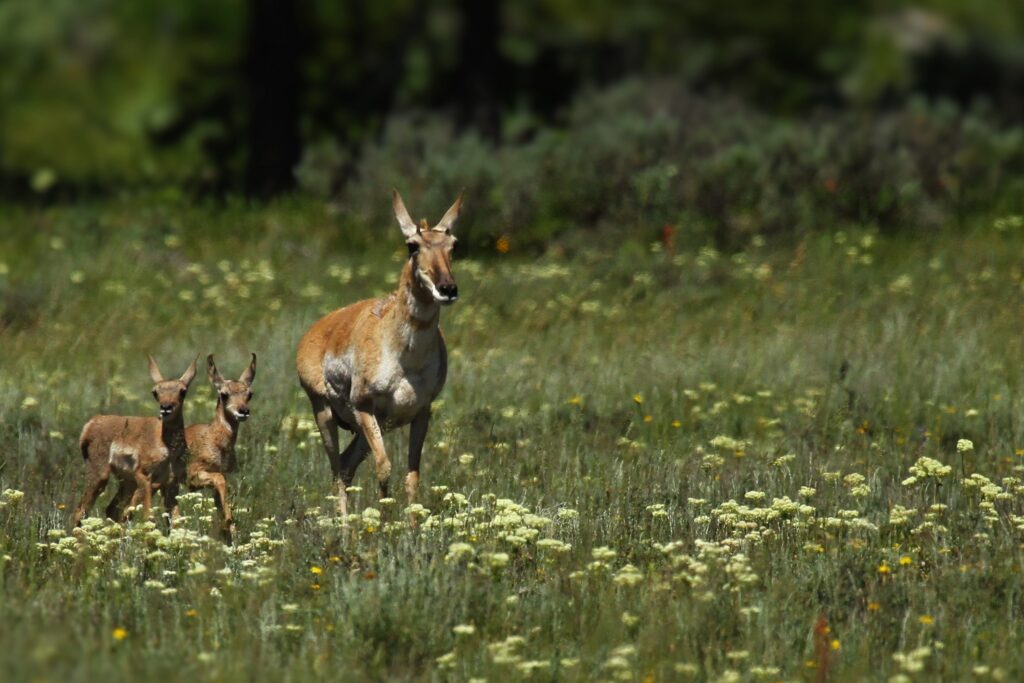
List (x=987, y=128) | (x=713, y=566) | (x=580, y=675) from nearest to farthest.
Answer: (x=580, y=675)
(x=713, y=566)
(x=987, y=128)

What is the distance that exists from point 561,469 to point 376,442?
137 centimetres

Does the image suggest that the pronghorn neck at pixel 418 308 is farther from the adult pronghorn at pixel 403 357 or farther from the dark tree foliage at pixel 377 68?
the dark tree foliage at pixel 377 68

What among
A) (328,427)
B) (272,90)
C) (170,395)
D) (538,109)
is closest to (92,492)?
(170,395)

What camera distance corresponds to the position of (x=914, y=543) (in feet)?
30.6

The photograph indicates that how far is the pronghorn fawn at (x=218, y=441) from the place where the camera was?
1031cm

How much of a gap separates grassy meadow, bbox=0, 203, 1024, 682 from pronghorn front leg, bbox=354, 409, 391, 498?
0.18 metres

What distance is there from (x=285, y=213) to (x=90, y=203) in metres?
3.81

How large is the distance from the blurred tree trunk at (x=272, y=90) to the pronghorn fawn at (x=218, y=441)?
1296cm

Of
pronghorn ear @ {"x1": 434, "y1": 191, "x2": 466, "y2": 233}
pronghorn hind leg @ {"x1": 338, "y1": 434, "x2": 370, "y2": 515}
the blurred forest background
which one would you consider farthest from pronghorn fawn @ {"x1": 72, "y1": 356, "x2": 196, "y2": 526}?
the blurred forest background

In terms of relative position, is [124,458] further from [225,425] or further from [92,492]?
[225,425]

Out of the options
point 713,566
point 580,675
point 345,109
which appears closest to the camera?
→ point 580,675

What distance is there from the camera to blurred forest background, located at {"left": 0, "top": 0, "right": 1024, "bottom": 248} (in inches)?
765

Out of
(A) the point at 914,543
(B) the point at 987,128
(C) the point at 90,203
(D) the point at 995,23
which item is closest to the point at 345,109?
(C) the point at 90,203

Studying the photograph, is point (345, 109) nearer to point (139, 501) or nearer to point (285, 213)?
point (285, 213)
